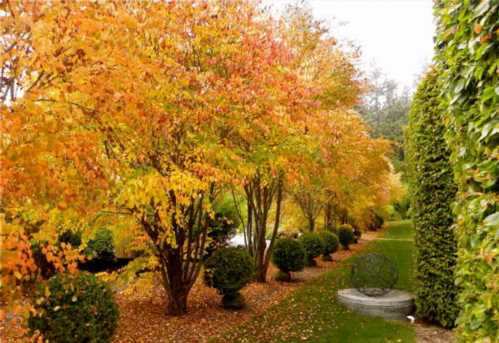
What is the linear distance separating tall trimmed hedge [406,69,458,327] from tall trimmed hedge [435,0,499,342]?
4.66 meters

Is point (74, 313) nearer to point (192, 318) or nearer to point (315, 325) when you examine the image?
point (192, 318)

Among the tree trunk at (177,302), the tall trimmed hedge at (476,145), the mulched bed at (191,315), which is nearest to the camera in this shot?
the tall trimmed hedge at (476,145)

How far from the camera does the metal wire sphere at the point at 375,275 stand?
944 centimetres

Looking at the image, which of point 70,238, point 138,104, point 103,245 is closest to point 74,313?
point 138,104

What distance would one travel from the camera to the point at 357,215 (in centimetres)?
2375

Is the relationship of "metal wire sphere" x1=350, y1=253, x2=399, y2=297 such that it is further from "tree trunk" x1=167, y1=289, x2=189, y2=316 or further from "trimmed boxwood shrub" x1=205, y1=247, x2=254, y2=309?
"tree trunk" x1=167, y1=289, x2=189, y2=316

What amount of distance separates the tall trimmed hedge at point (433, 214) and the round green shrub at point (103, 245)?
9.50 meters

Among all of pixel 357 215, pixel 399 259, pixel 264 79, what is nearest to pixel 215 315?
pixel 264 79

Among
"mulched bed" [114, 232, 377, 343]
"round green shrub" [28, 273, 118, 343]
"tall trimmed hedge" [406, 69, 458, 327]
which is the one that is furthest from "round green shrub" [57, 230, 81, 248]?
"tall trimmed hedge" [406, 69, 458, 327]

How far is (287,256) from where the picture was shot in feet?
43.5

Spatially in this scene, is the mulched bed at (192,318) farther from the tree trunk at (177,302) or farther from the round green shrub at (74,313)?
the round green shrub at (74,313)

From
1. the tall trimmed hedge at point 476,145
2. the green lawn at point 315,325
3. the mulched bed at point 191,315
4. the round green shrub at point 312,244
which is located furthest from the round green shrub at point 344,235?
the tall trimmed hedge at point 476,145

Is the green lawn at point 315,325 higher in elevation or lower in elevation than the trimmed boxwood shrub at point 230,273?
lower

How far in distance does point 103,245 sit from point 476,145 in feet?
43.7
